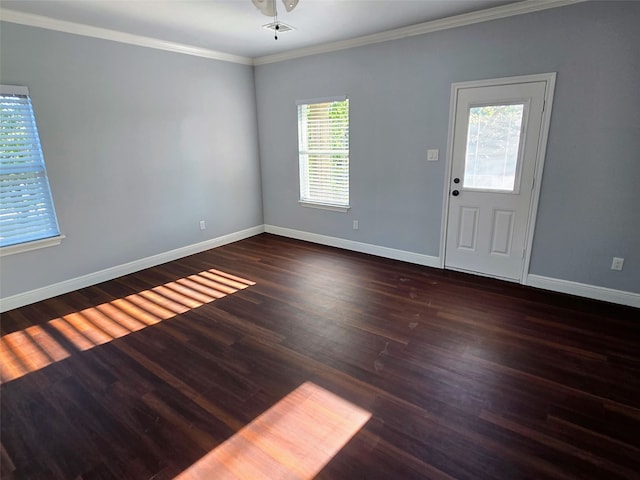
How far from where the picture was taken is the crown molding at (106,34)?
2.95m

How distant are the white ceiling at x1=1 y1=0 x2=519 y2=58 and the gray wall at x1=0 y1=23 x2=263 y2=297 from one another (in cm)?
33

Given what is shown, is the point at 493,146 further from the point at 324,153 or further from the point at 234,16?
the point at 234,16

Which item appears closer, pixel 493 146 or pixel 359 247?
pixel 493 146

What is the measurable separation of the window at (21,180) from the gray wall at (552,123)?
297cm

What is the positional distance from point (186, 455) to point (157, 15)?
3.49 meters

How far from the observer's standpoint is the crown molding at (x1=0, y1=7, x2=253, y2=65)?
9.67 ft

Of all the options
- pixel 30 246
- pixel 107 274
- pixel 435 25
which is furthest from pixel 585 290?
pixel 30 246

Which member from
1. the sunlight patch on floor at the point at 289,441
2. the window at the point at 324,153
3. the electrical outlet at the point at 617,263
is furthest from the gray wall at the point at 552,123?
the sunlight patch on floor at the point at 289,441

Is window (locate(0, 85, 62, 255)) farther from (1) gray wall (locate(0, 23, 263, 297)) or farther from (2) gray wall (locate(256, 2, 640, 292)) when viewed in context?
(2) gray wall (locate(256, 2, 640, 292))

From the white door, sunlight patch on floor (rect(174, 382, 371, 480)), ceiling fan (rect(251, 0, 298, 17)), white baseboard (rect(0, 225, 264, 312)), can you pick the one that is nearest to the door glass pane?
the white door

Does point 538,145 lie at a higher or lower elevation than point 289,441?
higher

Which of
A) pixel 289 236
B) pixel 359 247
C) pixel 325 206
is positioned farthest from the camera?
pixel 289 236

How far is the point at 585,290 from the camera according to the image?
3201 millimetres

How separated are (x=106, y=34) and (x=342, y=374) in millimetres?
3973
